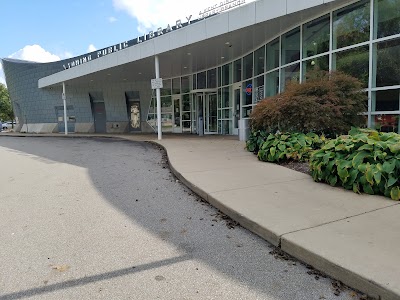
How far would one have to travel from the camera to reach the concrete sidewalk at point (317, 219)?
296 cm

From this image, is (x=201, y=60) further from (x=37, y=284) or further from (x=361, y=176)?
(x=37, y=284)

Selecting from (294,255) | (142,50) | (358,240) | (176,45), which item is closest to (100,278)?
(294,255)

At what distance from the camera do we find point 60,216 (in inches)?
200

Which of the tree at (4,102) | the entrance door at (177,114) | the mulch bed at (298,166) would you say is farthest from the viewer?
the tree at (4,102)

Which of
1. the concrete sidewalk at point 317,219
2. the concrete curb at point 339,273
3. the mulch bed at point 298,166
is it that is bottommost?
the concrete curb at point 339,273

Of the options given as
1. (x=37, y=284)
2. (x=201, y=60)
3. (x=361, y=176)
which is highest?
(x=201, y=60)

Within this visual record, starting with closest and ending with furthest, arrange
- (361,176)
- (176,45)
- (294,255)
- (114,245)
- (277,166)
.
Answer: (294,255) < (114,245) < (361,176) < (277,166) < (176,45)

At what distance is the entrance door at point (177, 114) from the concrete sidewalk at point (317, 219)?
16441 mm

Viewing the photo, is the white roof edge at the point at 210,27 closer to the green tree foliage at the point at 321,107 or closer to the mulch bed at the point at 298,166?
the green tree foliage at the point at 321,107

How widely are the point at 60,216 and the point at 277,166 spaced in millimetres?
4960

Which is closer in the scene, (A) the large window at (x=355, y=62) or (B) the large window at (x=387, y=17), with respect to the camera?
(B) the large window at (x=387, y=17)

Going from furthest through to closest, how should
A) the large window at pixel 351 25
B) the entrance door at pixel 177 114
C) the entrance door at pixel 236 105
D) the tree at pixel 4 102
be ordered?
the tree at pixel 4 102, the entrance door at pixel 177 114, the entrance door at pixel 236 105, the large window at pixel 351 25

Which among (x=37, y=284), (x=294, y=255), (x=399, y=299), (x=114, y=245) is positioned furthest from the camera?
(x=114, y=245)

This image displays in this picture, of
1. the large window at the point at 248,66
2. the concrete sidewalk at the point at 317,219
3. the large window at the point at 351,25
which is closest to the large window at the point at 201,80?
the large window at the point at 248,66
